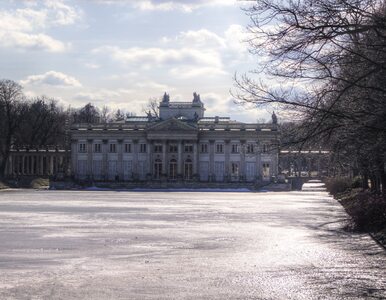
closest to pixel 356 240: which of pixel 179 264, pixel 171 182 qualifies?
pixel 179 264

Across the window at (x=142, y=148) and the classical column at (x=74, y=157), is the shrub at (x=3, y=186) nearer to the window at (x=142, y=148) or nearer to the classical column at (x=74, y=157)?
the classical column at (x=74, y=157)

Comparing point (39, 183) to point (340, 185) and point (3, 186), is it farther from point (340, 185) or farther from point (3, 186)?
point (340, 185)

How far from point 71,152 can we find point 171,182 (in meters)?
24.2

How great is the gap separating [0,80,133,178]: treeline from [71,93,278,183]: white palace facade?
18.4 ft

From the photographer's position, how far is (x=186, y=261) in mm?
18609

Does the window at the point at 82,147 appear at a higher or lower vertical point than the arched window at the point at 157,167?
higher

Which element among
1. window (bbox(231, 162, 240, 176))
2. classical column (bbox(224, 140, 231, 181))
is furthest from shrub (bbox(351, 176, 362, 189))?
classical column (bbox(224, 140, 231, 181))

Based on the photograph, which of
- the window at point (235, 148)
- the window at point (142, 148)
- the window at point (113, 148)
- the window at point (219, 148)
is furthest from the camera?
the window at point (113, 148)

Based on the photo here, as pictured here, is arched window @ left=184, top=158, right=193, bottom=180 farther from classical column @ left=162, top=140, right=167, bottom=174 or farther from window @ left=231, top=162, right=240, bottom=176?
window @ left=231, top=162, right=240, bottom=176

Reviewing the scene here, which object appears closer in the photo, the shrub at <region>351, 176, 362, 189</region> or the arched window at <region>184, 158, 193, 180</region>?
the shrub at <region>351, 176, 362, 189</region>

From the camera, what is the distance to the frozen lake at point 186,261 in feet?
46.3

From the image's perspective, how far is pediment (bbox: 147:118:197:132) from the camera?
12262cm

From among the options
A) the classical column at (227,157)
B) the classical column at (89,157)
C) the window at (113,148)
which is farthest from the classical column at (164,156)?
the classical column at (89,157)

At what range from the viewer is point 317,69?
1766 cm
